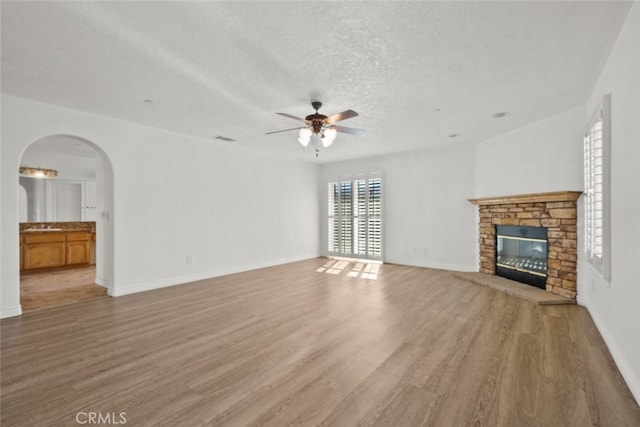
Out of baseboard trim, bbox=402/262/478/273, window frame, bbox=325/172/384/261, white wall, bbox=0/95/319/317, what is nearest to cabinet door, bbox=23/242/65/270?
white wall, bbox=0/95/319/317

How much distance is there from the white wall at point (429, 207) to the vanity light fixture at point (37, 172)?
7311 millimetres

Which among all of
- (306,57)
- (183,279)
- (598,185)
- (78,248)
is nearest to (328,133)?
Answer: (306,57)

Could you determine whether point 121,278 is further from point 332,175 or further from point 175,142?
point 332,175

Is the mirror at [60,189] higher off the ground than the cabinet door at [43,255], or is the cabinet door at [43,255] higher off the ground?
the mirror at [60,189]

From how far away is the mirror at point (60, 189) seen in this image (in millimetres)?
6898

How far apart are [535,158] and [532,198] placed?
64cm

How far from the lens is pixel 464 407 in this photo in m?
1.83

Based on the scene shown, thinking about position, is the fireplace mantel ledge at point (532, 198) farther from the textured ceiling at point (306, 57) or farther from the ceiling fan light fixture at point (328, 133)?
the ceiling fan light fixture at point (328, 133)

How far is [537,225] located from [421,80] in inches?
120

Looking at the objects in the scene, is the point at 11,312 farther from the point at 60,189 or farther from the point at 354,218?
the point at 354,218

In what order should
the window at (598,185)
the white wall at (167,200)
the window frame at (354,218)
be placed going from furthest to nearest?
the window frame at (354,218), the white wall at (167,200), the window at (598,185)

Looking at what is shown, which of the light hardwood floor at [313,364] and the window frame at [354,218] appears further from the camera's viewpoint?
the window frame at [354,218]

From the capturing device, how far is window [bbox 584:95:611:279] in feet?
8.61

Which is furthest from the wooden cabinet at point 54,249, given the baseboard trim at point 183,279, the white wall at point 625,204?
the white wall at point 625,204
